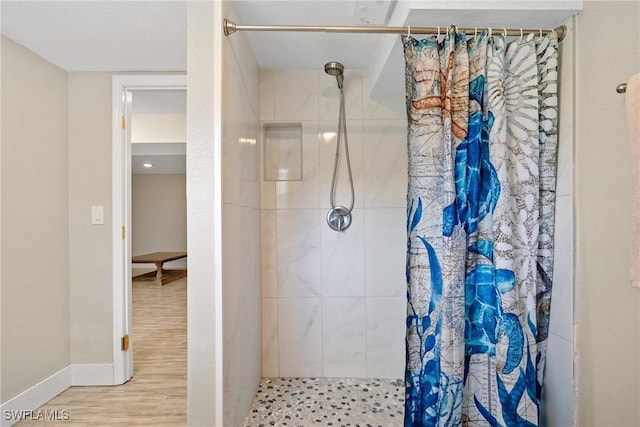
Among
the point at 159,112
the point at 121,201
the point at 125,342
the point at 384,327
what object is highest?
the point at 159,112

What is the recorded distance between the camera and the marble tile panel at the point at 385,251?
2139mm

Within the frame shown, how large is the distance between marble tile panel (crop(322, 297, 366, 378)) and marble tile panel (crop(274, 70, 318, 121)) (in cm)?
127

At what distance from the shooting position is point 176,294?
15.4 feet

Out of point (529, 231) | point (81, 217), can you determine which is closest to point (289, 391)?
point (529, 231)

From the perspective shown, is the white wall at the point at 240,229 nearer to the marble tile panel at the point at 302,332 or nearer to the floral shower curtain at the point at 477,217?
the marble tile panel at the point at 302,332

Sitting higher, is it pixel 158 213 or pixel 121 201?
pixel 121 201

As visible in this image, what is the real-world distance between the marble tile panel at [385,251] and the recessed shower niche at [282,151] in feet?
1.91

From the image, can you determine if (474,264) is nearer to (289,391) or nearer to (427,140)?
(427,140)

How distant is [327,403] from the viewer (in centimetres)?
181

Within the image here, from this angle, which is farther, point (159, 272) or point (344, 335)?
point (159, 272)

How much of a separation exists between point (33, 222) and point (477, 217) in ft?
7.82

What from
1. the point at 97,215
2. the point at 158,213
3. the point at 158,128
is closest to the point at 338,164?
the point at 97,215

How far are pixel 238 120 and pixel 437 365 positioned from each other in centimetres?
137

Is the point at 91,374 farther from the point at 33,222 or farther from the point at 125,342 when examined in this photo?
the point at 33,222
